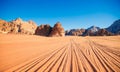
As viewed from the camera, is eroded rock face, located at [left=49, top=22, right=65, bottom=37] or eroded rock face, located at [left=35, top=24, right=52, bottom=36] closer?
eroded rock face, located at [left=49, top=22, right=65, bottom=37]

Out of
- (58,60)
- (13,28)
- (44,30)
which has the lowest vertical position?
(58,60)

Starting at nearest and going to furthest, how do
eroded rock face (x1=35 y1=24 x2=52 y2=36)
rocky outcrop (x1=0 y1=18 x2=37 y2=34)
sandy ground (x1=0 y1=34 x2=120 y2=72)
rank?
sandy ground (x1=0 y1=34 x2=120 y2=72) < eroded rock face (x1=35 y1=24 x2=52 y2=36) < rocky outcrop (x1=0 y1=18 x2=37 y2=34)

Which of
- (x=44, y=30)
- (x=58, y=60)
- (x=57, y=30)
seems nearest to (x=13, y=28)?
(x=44, y=30)

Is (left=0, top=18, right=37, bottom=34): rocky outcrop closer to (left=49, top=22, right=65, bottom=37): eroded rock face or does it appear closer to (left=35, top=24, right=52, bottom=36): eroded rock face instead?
(left=35, top=24, right=52, bottom=36): eroded rock face

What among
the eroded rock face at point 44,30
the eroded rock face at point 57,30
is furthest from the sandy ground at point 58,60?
the eroded rock face at point 44,30

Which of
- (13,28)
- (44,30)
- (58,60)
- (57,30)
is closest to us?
(58,60)

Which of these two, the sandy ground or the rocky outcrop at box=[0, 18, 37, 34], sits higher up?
the rocky outcrop at box=[0, 18, 37, 34]

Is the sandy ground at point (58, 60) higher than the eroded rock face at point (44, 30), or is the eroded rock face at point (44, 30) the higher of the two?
the eroded rock face at point (44, 30)

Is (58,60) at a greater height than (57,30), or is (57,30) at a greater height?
(57,30)

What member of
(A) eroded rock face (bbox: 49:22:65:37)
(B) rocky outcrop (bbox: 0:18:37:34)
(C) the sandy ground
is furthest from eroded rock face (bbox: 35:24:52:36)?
(C) the sandy ground

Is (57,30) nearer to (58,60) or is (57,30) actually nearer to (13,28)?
(13,28)

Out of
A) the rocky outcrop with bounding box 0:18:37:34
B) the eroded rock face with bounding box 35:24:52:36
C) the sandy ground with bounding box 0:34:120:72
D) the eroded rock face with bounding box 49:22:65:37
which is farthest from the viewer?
the rocky outcrop with bounding box 0:18:37:34

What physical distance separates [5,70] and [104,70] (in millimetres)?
4779

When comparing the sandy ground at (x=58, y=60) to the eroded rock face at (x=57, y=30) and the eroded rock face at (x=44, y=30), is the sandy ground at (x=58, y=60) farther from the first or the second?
the eroded rock face at (x=44, y=30)
